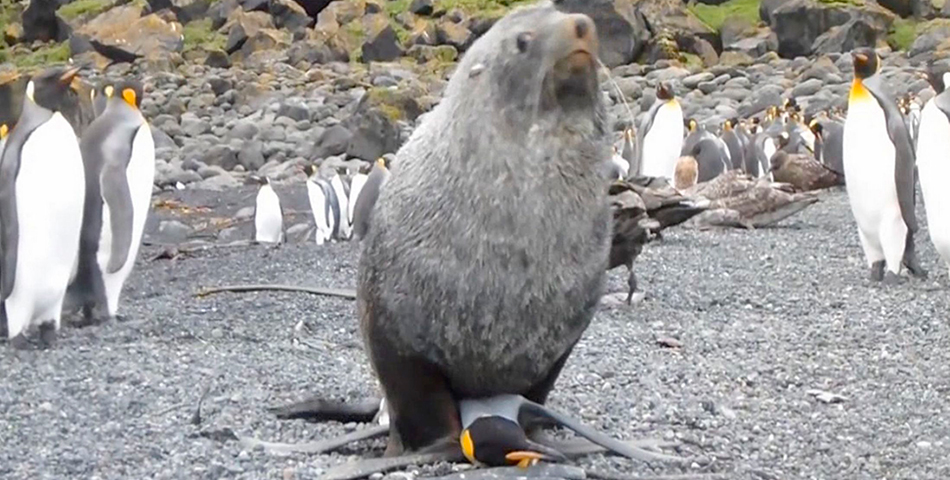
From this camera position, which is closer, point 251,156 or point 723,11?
point 251,156

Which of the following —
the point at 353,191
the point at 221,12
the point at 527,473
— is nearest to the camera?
the point at 527,473

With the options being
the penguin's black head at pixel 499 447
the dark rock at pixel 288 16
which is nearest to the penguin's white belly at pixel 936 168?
the penguin's black head at pixel 499 447

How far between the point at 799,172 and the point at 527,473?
1374 centimetres

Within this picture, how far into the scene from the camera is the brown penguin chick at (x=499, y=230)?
4129 millimetres

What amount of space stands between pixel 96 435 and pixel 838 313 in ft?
14.9

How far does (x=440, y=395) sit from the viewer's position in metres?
4.33

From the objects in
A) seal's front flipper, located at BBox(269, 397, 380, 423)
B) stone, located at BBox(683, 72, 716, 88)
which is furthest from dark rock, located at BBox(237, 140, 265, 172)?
seal's front flipper, located at BBox(269, 397, 380, 423)

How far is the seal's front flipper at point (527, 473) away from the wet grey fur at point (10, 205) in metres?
4.30

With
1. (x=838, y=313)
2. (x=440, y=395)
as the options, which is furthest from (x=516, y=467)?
(x=838, y=313)

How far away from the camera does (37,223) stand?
300 inches

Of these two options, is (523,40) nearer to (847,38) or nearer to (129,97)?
(129,97)

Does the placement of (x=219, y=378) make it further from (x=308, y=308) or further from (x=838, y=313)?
(x=838, y=313)

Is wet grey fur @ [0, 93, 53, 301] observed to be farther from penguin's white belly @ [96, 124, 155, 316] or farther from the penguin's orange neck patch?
the penguin's orange neck patch

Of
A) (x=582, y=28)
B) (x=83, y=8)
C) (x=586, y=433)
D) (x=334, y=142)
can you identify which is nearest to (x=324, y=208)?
(x=334, y=142)
